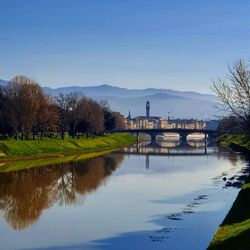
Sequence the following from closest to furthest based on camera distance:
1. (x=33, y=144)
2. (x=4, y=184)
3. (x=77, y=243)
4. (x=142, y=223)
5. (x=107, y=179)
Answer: (x=77, y=243) < (x=142, y=223) < (x=4, y=184) < (x=107, y=179) < (x=33, y=144)

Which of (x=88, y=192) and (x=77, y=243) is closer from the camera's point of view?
(x=77, y=243)

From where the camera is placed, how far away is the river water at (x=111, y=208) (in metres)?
24.8

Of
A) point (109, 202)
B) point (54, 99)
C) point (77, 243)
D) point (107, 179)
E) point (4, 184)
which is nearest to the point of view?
point (77, 243)

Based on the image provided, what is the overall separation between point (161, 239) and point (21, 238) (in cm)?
693

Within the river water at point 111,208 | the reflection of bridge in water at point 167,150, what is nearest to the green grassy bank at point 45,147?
the reflection of bridge in water at point 167,150

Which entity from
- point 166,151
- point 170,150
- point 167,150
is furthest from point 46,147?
point 170,150

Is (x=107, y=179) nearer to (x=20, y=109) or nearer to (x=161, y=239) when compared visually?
(x=161, y=239)

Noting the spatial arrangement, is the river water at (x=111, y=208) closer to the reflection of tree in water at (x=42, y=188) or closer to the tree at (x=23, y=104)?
the reflection of tree in water at (x=42, y=188)

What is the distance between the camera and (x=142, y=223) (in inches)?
1133

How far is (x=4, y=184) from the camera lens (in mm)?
46406

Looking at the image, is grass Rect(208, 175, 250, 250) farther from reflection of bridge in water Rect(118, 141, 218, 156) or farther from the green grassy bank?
reflection of bridge in water Rect(118, 141, 218, 156)

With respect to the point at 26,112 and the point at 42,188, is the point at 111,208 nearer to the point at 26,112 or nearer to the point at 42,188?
the point at 42,188

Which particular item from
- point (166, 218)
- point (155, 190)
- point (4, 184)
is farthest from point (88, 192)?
point (166, 218)

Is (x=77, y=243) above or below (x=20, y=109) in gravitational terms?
below
